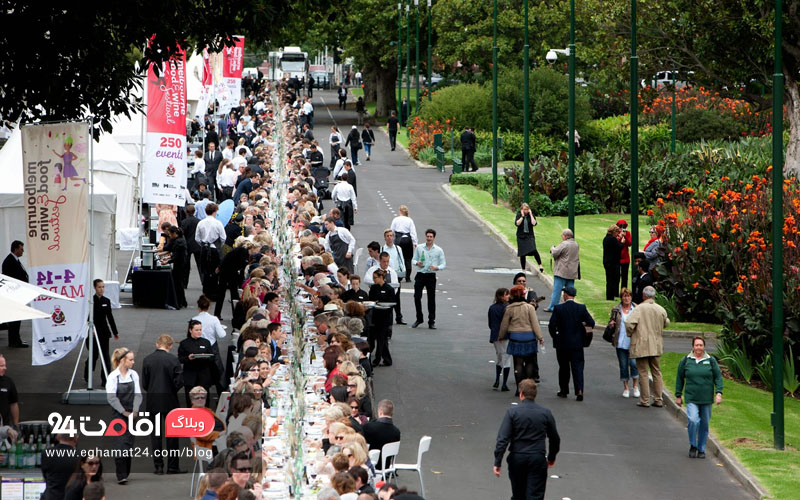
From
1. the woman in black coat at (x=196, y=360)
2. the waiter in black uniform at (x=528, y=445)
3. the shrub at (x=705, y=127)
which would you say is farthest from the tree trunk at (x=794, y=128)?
the waiter in black uniform at (x=528, y=445)

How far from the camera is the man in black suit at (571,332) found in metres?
17.6

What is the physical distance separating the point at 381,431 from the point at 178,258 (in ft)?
40.0

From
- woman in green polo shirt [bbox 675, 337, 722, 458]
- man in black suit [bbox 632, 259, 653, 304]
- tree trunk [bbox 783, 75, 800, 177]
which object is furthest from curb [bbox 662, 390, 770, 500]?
tree trunk [bbox 783, 75, 800, 177]

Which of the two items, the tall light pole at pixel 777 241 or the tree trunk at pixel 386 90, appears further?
the tree trunk at pixel 386 90

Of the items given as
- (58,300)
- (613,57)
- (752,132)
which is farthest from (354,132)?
(58,300)

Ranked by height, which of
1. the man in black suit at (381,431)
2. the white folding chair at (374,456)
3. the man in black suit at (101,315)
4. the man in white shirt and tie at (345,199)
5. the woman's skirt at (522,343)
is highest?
the man in white shirt and tie at (345,199)

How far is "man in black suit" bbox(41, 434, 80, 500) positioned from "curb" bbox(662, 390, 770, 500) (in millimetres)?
7501

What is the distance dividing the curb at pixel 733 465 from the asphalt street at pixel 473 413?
113 millimetres

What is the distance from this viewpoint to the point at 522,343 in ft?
57.4

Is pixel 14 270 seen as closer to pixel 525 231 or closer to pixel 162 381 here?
pixel 162 381

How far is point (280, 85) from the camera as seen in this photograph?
8412cm

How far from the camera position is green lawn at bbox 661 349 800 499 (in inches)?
567

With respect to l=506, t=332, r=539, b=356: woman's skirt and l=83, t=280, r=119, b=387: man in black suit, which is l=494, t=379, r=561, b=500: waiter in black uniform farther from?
l=83, t=280, r=119, b=387: man in black suit

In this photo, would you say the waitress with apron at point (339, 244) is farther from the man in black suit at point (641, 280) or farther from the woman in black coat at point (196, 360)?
the woman in black coat at point (196, 360)
